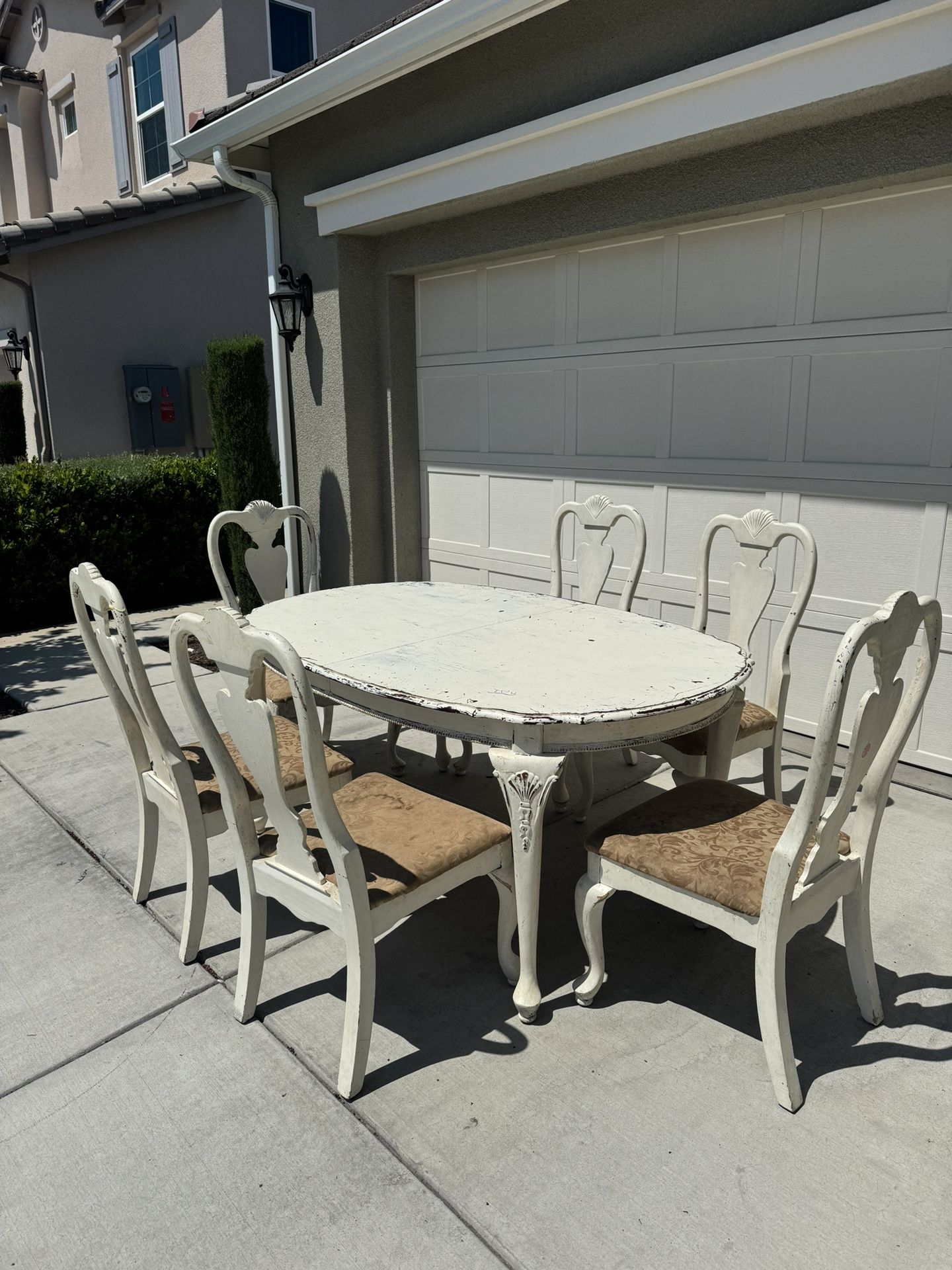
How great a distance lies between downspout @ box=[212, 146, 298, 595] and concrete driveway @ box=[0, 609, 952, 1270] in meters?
3.45

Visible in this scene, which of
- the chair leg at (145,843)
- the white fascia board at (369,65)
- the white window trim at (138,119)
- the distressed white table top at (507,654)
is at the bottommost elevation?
the chair leg at (145,843)

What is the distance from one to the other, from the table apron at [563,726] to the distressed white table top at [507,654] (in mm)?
33

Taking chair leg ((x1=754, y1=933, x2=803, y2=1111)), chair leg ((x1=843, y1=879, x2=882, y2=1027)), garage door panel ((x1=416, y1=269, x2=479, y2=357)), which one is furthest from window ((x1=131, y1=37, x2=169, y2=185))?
chair leg ((x1=754, y1=933, x2=803, y2=1111))

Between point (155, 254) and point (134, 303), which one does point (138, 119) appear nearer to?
point (155, 254)

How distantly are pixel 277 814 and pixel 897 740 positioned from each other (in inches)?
58.8

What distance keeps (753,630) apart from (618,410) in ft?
6.05

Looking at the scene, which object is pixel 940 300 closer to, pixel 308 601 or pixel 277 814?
pixel 308 601

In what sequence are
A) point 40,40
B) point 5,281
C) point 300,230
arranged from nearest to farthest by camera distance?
1. point 300,230
2. point 5,281
3. point 40,40

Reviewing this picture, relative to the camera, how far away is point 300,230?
5.68 meters

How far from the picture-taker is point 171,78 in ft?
32.1

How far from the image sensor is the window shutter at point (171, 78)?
968cm

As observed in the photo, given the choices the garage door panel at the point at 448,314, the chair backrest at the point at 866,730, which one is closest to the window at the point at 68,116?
the garage door panel at the point at 448,314

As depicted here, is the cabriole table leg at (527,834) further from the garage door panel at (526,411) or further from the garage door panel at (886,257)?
the garage door panel at (526,411)

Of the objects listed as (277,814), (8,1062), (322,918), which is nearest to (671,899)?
(322,918)
